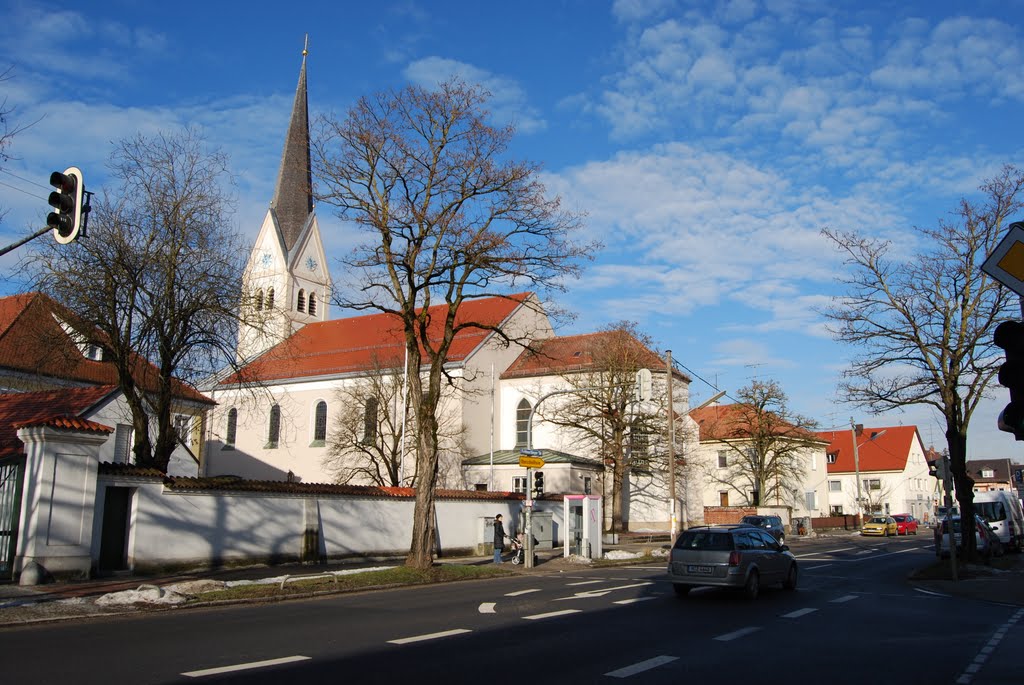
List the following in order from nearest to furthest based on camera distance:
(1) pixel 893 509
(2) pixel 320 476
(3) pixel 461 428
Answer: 1. (3) pixel 461 428
2. (2) pixel 320 476
3. (1) pixel 893 509

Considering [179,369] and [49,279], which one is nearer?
[49,279]

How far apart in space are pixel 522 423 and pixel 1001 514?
28586 millimetres

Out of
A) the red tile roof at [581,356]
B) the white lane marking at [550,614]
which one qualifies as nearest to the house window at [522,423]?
the red tile roof at [581,356]

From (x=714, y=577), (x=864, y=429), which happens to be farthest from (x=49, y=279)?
(x=864, y=429)

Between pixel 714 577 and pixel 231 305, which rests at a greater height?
pixel 231 305

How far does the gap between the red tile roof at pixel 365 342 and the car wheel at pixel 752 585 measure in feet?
118

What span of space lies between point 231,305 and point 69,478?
8.03 metres

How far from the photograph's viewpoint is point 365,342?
2371 inches

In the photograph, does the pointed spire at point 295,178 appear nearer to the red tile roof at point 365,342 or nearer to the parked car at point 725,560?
the red tile roof at point 365,342

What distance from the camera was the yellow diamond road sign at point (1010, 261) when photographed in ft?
21.0

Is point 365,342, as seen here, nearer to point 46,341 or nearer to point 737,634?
point 46,341

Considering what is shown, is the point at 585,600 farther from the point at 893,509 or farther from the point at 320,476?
the point at 893,509

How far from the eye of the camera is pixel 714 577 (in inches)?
643

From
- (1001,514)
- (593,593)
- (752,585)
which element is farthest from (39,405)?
(1001,514)
